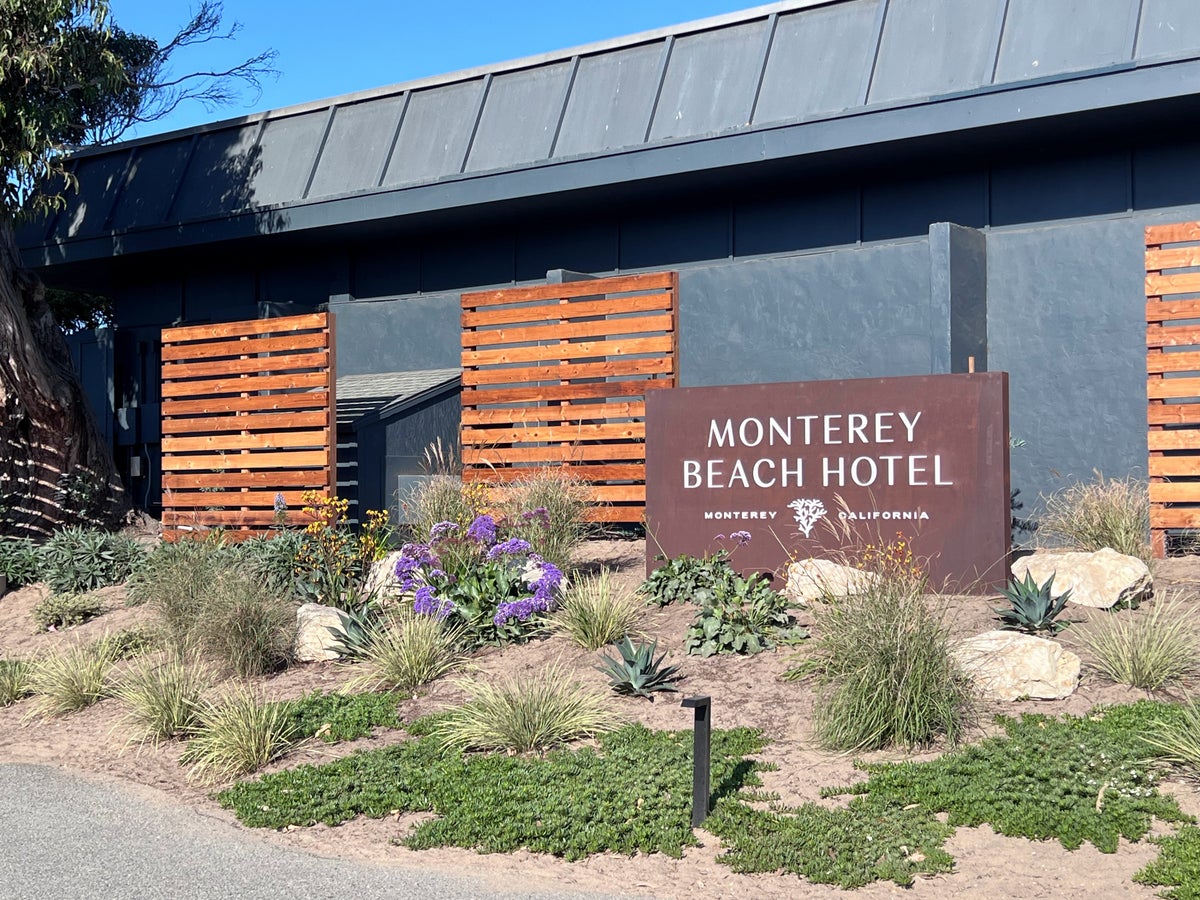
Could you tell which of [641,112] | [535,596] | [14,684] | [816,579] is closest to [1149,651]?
[816,579]

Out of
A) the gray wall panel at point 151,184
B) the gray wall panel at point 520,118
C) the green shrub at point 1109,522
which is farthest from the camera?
the gray wall panel at point 151,184

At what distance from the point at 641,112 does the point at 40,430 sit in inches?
330

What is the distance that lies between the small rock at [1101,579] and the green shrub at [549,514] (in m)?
4.00

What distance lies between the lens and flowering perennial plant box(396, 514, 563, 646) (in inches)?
375

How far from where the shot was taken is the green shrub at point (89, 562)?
44.1 ft

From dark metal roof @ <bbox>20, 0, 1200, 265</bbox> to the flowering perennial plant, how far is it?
19.3 feet

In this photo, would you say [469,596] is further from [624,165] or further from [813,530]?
[624,165]

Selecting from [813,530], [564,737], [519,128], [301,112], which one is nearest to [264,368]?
[519,128]

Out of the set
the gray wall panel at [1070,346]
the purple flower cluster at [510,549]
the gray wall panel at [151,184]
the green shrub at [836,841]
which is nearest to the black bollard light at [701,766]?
the green shrub at [836,841]

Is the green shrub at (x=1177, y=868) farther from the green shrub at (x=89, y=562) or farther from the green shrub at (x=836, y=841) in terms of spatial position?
the green shrub at (x=89, y=562)

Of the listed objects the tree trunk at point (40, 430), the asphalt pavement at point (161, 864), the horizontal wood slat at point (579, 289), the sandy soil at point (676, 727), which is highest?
the horizontal wood slat at point (579, 289)

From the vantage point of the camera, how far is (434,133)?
17188 mm

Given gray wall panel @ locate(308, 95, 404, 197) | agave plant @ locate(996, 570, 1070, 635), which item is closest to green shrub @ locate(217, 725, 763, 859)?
agave plant @ locate(996, 570, 1070, 635)

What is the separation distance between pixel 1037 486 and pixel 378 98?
10.5 m
